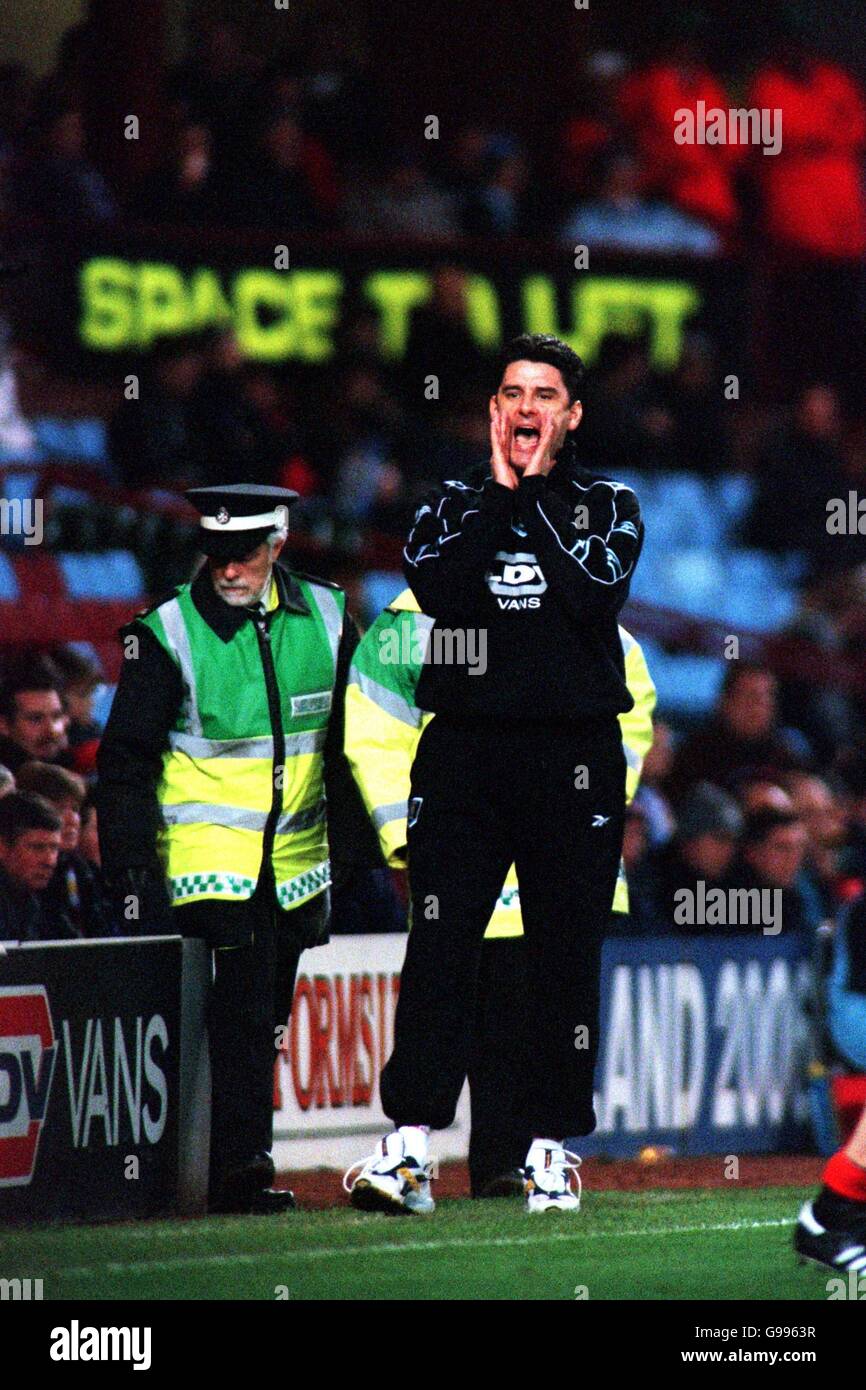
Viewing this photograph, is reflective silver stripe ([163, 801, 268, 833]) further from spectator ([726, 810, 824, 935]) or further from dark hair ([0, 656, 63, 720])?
spectator ([726, 810, 824, 935])

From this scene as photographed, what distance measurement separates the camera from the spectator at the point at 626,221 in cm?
1836

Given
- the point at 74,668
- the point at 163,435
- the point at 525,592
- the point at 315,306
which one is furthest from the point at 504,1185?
the point at 315,306

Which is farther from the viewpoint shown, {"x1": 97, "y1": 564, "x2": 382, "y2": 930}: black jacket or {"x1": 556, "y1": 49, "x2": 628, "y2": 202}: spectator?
{"x1": 556, "y1": 49, "x2": 628, "y2": 202}: spectator

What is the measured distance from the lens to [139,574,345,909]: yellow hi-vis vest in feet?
23.5

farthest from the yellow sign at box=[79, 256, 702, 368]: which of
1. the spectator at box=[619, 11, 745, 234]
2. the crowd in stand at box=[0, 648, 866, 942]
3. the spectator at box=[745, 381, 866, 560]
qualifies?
the crowd in stand at box=[0, 648, 866, 942]

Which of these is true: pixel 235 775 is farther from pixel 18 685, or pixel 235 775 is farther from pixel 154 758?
pixel 18 685

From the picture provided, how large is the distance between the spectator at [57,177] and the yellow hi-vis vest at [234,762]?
768 centimetres

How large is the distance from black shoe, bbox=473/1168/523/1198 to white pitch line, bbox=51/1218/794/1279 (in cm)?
→ 65

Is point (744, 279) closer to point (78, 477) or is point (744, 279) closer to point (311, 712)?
point (78, 477)

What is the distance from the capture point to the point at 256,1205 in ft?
23.5

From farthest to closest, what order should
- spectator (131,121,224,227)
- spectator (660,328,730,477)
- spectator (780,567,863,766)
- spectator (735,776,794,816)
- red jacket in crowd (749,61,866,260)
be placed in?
red jacket in crowd (749,61,866,260) → spectator (660,328,730,477) → spectator (780,567,863,766) → spectator (131,121,224,227) → spectator (735,776,794,816)

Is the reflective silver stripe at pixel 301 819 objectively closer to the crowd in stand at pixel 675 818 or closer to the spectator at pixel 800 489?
the crowd in stand at pixel 675 818

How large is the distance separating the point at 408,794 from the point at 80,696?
2363mm
